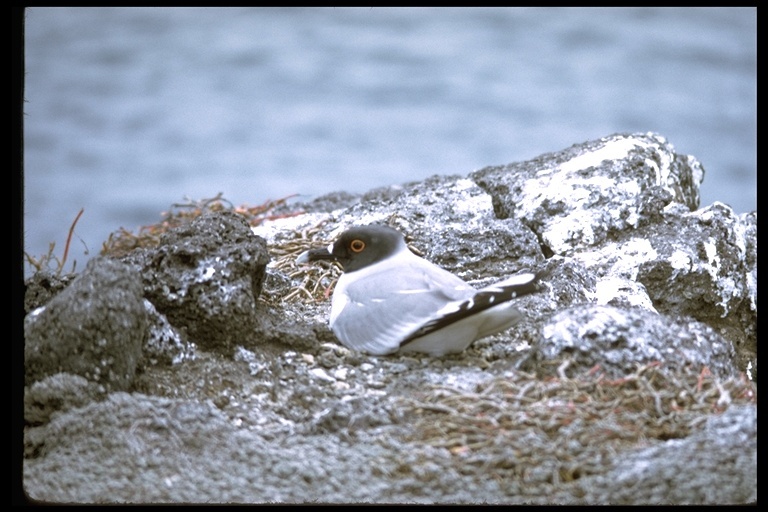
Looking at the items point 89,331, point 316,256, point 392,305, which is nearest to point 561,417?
point 392,305

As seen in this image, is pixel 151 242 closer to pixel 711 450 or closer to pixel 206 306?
pixel 206 306

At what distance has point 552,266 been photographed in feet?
18.2

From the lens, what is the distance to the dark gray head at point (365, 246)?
5098 mm

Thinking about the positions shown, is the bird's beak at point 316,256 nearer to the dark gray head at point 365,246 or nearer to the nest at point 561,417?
the dark gray head at point 365,246

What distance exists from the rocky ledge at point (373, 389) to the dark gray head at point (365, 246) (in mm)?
381

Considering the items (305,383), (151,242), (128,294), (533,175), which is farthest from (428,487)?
(151,242)

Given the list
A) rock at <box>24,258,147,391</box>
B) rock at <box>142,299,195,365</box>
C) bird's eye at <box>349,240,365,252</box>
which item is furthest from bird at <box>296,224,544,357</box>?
rock at <box>24,258,147,391</box>

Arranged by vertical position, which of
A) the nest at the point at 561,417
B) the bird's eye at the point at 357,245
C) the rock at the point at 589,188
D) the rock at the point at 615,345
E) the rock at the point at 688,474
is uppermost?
the rock at the point at 589,188

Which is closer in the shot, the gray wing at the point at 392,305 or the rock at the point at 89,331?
the rock at the point at 89,331

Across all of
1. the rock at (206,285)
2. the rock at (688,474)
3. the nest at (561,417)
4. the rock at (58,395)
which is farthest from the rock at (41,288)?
the rock at (688,474)

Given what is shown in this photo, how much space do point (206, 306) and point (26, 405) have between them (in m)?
0.90

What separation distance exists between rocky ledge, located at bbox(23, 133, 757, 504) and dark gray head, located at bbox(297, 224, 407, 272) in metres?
0.38

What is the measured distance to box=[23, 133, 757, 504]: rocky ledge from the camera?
3.72 m

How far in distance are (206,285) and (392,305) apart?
86 cm
